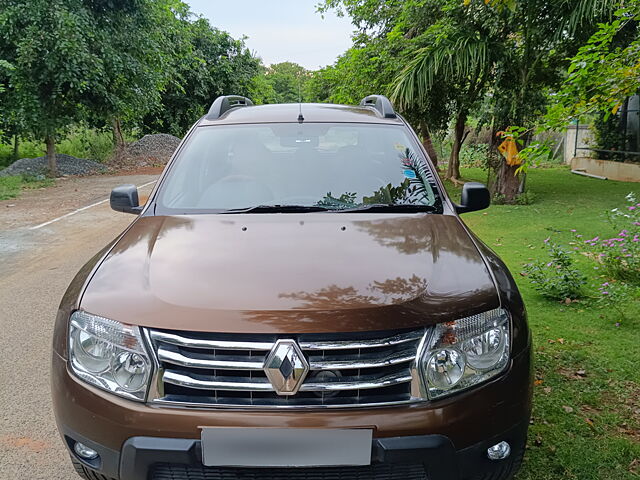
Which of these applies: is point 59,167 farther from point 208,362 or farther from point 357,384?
point 357,384

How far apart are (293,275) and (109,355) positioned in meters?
0.70

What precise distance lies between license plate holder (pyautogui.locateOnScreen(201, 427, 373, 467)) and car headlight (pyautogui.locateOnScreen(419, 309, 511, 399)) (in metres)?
0.30

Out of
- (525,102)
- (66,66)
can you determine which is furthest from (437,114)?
(66,66)

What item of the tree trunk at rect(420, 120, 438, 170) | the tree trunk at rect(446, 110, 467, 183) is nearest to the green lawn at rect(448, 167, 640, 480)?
the tree trunk at rect(420, 120, 438, 170)

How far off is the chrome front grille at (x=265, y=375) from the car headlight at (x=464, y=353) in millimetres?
66

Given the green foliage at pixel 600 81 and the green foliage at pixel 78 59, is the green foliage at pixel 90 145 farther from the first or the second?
the green foliage at pixel 600 81

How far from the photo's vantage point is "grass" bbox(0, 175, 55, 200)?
12.4 m

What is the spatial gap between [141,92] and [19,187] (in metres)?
4.91

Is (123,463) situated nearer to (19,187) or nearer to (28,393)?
(28,393)

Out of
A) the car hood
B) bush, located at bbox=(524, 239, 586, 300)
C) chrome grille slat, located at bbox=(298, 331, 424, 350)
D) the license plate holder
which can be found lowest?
bush, located at bbox=(524, 239, 586, 300)

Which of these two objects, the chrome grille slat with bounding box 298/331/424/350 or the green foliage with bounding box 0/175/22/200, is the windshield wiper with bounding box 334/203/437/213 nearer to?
the chrome grille slat with bounding box 298/331/424/350

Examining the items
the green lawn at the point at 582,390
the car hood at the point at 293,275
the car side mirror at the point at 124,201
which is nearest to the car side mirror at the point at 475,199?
the car hood at the point at 293,275

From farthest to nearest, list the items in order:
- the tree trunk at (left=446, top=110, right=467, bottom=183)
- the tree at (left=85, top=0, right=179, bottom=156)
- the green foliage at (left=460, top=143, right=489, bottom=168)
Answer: the green foliage at (left=460, top=143, right=489, bottom=168)
the tree trunk at (left=446, top=110, right=467, bottom=183)
the tree at (left=85, top=0, right=179, bottom=156)

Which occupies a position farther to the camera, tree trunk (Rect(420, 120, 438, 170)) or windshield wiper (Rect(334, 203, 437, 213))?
tree trunk (Rect(420, 120, 438, 170))
